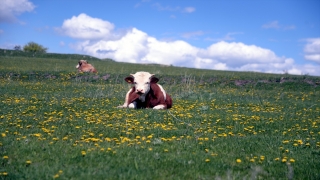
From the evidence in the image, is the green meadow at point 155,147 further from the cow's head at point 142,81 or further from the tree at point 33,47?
the tree at point 33,47

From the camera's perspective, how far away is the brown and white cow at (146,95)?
48.3 ft

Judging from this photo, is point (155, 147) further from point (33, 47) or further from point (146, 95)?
point (33, 47)

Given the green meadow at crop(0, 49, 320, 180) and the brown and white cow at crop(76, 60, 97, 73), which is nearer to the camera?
the green meadow at crop(0, 49, 320, 180)

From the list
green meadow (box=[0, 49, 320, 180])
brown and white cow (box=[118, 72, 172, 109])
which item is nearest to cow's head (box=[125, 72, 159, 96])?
brown and white cow (box=[118, 72, 172, 109])

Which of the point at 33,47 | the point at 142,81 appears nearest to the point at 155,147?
the point at 142,81

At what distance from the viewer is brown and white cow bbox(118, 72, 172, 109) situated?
579 inches

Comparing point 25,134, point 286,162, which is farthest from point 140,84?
point 286,162

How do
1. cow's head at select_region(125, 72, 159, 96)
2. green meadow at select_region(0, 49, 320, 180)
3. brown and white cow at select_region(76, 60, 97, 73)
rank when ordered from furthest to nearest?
brown and white cow at select_region(76, 60, 97, 73) < cow's head at select_region(125, 72, 159, 96) < green meadow at select_region(0, 49, 320, 180)

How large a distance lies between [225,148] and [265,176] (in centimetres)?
184

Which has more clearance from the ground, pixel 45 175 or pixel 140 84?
pixel 140 84

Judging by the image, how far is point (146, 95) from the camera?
1522 cm

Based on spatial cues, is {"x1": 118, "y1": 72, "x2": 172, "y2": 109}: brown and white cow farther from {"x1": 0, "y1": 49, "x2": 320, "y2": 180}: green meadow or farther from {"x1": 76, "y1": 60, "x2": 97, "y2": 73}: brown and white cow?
{"x1": 76, "y1": 60, "x2": 97, "y2": 73}: brown and white cow

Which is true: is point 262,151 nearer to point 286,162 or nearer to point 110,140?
point 286,162

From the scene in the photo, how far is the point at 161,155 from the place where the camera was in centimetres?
673
